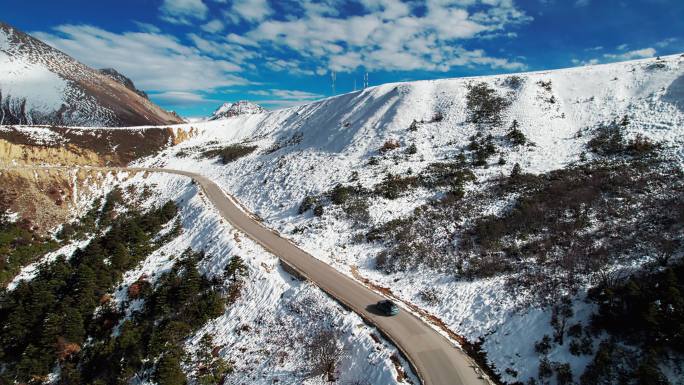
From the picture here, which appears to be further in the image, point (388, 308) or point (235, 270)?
point (235, 270)

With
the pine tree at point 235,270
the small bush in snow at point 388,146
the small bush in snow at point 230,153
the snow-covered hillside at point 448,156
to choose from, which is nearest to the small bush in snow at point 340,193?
the snow-covered hillside at point 448,156

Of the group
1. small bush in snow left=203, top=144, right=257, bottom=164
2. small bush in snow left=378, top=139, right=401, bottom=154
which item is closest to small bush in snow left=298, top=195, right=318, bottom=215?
small bush in snow left=378, top=139, right=401, bottom=154

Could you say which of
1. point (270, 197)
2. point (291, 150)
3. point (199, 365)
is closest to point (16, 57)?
point (291, 150)

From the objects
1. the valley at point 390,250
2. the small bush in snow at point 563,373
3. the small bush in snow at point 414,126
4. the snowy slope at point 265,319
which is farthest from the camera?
the small bush in snow at point 414,126

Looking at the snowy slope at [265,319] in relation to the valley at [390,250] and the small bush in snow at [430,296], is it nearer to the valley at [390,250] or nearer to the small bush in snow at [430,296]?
the valley at [390,250]

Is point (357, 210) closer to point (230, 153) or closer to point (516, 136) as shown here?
point (516, 136)

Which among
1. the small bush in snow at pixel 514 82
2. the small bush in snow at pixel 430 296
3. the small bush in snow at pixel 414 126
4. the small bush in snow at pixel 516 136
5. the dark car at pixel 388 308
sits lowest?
the small bush in snow at pixel 430 296

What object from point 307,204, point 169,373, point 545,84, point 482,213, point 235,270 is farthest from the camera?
point 545,84

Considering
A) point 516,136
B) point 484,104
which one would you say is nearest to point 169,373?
point 516,136
